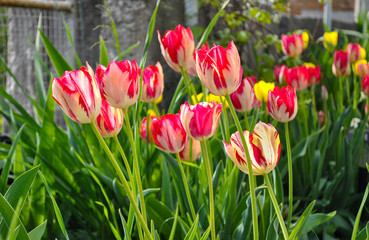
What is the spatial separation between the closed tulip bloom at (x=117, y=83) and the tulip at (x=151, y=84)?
326mm

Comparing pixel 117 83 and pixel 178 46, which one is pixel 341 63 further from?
pixel 117 83

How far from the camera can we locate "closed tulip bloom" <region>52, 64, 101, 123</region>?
19.8 inches

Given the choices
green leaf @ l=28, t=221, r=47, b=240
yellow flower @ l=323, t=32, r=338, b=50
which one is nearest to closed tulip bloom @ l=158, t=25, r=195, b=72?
green leaf @ l=28, t=221, r=47, b=240

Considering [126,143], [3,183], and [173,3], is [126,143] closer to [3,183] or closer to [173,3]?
[3,183]

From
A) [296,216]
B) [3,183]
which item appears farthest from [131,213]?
[296,216]

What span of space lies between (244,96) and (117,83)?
1.12 ft

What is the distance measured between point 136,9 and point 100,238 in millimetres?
1120

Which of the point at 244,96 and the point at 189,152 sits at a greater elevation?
the point at 244,96

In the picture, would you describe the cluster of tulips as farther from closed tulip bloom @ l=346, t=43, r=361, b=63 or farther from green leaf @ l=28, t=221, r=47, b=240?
closed tulip bloom @ l=346, t=43, r=361, b=63

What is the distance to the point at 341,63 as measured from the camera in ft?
4.57

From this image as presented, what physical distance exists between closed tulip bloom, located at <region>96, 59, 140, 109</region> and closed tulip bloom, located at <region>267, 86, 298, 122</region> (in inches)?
10.0

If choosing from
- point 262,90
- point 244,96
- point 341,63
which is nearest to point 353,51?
point 341,63

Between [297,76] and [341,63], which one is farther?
[341,63]

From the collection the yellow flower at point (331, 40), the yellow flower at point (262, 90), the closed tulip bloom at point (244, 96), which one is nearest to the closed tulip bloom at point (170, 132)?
the closed tulip bloom at point (244, 96)
